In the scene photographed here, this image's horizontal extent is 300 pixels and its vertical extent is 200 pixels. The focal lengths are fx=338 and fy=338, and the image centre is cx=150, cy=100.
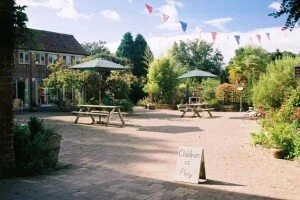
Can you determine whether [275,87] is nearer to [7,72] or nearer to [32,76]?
[7,72]

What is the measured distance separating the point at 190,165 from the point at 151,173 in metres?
0.92

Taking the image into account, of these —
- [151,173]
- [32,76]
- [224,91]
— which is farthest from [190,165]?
[32,76]

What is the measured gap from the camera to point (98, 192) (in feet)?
17.0

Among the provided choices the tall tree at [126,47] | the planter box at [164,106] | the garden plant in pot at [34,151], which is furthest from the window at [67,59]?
the garden plant in pot at [34,151]

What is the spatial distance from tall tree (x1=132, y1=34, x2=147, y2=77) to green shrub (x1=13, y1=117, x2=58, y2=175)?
3329 cm

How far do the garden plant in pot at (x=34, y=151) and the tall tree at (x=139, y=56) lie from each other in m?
33.1

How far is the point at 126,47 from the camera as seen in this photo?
41.6m

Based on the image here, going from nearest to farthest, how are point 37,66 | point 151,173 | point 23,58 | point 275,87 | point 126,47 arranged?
point 151,173
point 275,87
point 23,58
point 37,66
point 126,47

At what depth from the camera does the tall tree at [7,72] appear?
18.8ft

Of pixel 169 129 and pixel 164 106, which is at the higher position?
pixel 164 106

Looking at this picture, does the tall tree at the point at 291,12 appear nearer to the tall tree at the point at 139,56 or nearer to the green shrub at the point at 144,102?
the green shrub at the point at 144,102

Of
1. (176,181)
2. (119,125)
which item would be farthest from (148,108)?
(176,181)

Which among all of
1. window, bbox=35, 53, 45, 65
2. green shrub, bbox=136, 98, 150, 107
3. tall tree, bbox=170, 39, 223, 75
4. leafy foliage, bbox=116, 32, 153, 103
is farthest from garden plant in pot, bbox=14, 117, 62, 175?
tall tree, bbox=170, 39, 223, 75

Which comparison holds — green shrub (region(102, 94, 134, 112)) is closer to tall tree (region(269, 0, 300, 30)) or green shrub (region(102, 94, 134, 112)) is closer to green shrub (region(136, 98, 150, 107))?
green shrub (region(136, 98, 150, 107))
